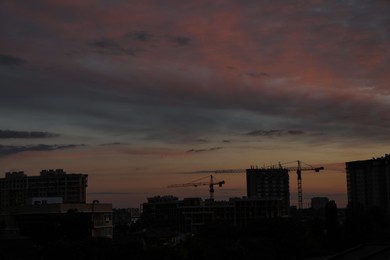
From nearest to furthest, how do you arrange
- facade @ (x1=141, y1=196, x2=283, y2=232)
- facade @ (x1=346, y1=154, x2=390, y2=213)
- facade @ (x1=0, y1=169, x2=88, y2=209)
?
facade @ (x1=0, y1=169, x2=88, y2=209) → facade @ (x1=141, y1=196, x2=283, y2=232) → facade @ (x1=346, y1=154, x2=390, y2=213)

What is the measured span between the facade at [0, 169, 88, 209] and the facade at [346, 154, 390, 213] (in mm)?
66669

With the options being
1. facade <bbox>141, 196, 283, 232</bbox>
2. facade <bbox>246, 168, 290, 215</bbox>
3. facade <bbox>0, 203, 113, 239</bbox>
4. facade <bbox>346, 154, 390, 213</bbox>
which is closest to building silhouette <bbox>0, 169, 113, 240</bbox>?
facade <bbox>0, 203, 113, 239</bbox>

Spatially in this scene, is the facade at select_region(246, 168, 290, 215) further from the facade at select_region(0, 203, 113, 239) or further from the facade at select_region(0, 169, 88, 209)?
the facade at select_region(0, 203, 113, 239)

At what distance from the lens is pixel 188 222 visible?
136000 millimetres

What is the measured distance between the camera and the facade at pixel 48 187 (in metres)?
130

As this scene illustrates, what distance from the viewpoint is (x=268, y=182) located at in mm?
192875

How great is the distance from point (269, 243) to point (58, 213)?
2548 cm

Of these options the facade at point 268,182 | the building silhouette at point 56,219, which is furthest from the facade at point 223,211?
the building silhouette at point 56,219

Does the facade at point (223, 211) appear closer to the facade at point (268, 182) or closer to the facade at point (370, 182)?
the facade at point (370, 182)

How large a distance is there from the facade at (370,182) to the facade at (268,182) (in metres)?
40.6

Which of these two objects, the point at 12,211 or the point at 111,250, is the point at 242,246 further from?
the point at 12,211

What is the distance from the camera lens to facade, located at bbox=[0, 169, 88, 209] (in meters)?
130

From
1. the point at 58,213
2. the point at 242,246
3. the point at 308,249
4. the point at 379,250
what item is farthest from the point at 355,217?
the point at 379,250

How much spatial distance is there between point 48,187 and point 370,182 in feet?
257
